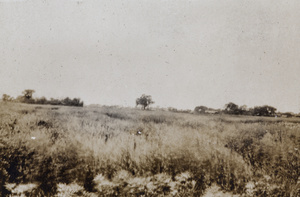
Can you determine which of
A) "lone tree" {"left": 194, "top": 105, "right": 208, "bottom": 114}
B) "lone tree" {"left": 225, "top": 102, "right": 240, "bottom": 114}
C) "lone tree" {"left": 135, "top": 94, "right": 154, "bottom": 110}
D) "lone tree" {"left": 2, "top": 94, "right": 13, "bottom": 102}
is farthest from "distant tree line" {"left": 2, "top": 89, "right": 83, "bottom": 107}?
"lone tree" {"left": 225, "top": 102, "right": 240, "bottom": 114}

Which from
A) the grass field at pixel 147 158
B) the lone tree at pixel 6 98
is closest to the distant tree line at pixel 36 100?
the lone tree at pixel 6 98

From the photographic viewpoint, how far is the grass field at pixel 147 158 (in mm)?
2549

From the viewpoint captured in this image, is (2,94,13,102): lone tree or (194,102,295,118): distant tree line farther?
(2,94,13,102): lone tree

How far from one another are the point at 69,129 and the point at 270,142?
13.2ft

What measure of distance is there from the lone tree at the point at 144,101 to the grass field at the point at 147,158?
506 millimetres

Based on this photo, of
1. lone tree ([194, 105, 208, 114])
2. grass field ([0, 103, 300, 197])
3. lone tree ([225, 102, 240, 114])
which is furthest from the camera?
lone tree ([194, 105, 208, 114])

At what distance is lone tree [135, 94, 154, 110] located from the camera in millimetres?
3861

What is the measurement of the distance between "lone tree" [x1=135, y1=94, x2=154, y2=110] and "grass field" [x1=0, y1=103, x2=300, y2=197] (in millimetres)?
506

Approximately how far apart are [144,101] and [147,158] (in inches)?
54.1

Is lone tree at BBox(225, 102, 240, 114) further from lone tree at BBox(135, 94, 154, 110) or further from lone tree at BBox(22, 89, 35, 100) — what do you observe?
lone tree at BBox(22, 89, 35, 100)

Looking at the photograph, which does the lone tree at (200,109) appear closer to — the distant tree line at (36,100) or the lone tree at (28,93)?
the distant tree line at (36,100)

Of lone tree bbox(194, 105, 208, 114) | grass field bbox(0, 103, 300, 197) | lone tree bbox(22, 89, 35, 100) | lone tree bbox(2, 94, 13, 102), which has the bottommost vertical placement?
grass field bbox(0, 103, 300, 197)

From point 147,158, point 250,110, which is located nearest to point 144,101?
point 147,158

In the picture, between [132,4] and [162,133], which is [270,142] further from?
[132,4]
